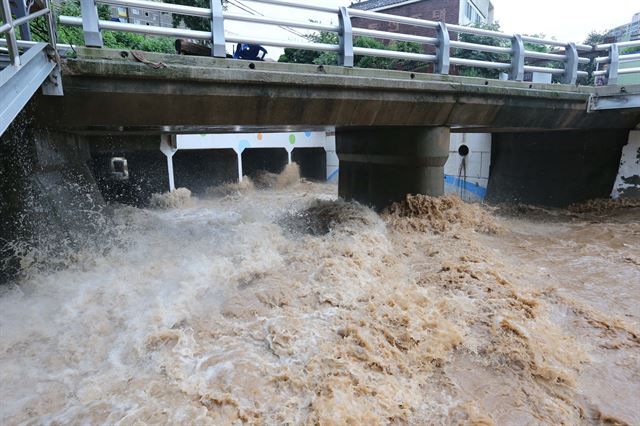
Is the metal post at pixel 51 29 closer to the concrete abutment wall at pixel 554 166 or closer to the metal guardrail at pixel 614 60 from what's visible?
the metal guardrail at pixel 614 60

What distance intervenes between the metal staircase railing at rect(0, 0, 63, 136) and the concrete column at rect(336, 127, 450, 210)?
618 centimetres

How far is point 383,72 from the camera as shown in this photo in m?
6.83

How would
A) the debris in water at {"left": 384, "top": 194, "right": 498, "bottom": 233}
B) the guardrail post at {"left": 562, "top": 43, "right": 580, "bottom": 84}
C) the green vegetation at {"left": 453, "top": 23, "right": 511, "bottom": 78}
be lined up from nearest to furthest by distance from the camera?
the debris in water at {"left": 384, "top": 194, "right": 498, "bottom": 233} → the guardrail post at {"left": 562, "top": 43, "right": 580, "bottom": 84} → the green vegetation at {"left": 453, "top": 23, "right": 511, "bottom": 78}

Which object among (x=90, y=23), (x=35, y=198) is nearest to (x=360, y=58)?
(x=90, y=23)

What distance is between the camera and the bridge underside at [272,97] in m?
5.18

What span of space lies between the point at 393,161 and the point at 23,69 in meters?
6.75

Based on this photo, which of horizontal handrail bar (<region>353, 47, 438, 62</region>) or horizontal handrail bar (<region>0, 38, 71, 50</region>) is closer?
horizontal handrail bar (<region>0, 38, 71, 50</region>)

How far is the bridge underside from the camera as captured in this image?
518cm

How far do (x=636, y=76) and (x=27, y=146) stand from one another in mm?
15883

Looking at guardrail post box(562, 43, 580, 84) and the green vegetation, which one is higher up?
the green vegetation

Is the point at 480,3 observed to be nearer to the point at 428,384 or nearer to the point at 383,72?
the point at 383,72

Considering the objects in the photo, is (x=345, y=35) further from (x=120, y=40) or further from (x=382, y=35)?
(x=120, y=40)

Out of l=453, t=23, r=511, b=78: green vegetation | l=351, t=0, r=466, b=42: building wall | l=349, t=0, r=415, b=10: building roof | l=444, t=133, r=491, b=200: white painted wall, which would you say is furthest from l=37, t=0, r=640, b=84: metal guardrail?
l=349, t=0, r=415, b=10: building roof

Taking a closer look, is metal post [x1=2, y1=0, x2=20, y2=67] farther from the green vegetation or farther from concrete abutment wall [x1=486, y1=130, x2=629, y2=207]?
the green vegetation
